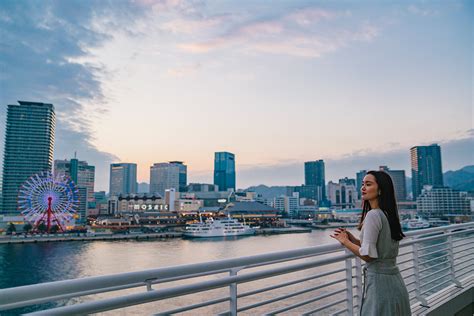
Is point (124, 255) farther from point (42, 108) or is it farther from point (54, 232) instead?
point (42, 108)

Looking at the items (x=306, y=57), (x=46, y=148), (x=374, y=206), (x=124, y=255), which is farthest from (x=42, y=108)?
(x=374, y=206)

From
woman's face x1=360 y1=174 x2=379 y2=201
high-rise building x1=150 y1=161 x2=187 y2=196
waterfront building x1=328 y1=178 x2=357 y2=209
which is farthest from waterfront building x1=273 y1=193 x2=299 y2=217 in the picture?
woman's face x1=360 y1=174 x2=379 y2=201

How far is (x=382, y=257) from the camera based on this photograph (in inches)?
70.9

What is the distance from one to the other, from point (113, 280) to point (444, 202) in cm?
10995

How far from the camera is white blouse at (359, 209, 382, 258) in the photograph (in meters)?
1.76

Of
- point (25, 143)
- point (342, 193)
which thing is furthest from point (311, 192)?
point (25, 143)

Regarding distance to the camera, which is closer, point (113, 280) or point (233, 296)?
point (113, 280)

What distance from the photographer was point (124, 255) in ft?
107

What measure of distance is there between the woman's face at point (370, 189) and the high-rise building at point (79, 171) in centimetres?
15054

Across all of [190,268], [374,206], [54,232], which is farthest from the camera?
[54,232]

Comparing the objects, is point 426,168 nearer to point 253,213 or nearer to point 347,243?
point 253,213

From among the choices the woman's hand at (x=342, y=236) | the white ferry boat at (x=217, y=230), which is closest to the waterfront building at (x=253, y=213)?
the white ferry boat at (x=217, y=230)

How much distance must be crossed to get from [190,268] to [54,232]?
61767 mm

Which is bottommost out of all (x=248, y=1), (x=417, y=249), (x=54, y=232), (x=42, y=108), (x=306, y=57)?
(x=54, y=232)
